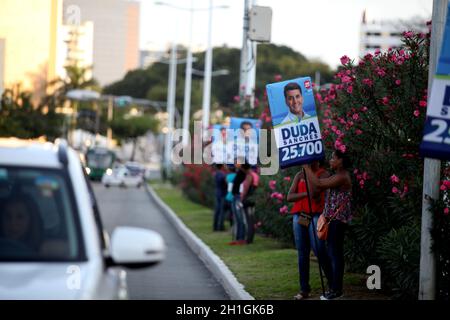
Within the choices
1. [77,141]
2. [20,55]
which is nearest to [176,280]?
[20,55]

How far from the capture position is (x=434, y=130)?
8.91 m

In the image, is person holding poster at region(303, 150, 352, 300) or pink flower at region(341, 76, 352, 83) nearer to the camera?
person holding poster at region(303, 150, 352, 300)

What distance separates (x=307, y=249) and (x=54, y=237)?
295 inches

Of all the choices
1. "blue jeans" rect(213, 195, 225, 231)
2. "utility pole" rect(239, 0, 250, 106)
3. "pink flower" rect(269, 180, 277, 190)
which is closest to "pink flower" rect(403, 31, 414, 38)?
"pink flower" rect(269, 180, 277, 190)

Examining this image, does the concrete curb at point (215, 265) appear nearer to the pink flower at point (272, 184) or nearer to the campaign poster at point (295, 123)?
the pink flower at point (272, 184)

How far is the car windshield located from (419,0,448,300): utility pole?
458cm

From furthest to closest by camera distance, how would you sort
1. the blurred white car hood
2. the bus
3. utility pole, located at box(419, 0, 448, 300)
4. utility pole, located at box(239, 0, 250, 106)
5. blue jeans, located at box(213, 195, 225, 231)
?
the bus
utility pole, located at box(239, 0, 250, 106)
blue jeans, located at box(213, 195, 225, 231)
utility pole, located at box(419, 0, 448, 300)
the blurred white car hood

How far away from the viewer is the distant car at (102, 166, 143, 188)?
247 feet

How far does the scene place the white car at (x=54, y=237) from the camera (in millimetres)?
5676

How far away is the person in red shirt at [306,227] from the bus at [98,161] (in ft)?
257

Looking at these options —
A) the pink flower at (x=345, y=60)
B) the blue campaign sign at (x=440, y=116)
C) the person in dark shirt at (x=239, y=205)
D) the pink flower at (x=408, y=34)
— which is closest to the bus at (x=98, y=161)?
the person in dark shirt at (x=239, y=205)

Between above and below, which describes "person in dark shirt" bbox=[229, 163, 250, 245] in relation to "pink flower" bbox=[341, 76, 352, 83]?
below

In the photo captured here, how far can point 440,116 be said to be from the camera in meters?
8.91

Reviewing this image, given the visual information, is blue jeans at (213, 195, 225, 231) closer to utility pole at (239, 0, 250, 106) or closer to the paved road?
the paved road
